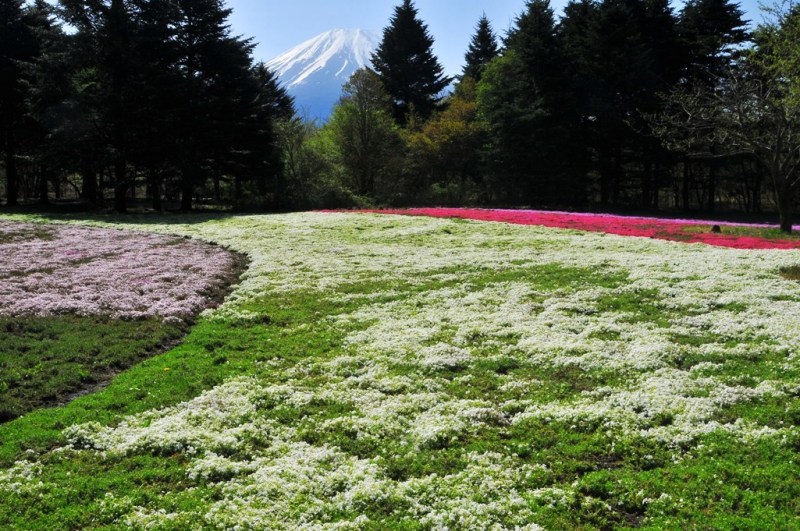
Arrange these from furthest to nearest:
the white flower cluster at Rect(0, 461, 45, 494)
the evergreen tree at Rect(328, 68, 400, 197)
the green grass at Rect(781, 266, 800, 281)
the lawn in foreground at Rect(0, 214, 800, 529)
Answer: the evergreen tree at Rect(328, 68, 400, 197) → the green grass at Rect(781, 266, 800, 281) → the white flower cluster at Rect(0, 461, 45, 494) → the lawn in foreground at Rect(0, 214, 800, 529)

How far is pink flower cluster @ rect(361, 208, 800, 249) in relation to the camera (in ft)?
95.0

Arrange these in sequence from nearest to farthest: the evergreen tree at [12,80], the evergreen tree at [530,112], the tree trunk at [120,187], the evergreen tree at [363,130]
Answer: the tree trunk at [120,187] → the evergreen tree at [12,80] → the evergreen tree at [530,112] → the evergreen tree at [363,130]

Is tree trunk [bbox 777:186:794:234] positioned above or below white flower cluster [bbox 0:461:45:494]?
above

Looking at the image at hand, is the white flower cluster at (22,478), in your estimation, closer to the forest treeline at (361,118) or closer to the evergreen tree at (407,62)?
the forest treeline at (361,118)

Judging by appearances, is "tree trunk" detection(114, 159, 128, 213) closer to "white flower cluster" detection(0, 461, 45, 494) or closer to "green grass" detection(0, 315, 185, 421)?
"green grass" detection(0, 315, 185, 421)

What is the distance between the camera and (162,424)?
33.5ft

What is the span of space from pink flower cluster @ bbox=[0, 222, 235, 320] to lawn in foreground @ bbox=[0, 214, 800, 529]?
3003 millimetres

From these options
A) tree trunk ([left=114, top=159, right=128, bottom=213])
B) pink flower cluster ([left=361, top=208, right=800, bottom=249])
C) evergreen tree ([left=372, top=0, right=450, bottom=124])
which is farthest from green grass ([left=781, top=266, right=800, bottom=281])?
evergreen tree ([left=372, top=0, right=450, bottom=124])

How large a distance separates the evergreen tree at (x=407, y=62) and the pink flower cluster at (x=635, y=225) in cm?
3825

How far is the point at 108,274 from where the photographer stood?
24.2m

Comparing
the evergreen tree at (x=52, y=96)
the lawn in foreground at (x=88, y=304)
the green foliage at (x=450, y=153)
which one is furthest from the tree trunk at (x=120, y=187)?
the green foliage at (x=450, y=153)

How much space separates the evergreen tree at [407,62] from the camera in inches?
3238

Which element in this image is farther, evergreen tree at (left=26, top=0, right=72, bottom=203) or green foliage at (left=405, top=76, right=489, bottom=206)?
green foliage at (left=405, top=76, right=489, bottom=206)

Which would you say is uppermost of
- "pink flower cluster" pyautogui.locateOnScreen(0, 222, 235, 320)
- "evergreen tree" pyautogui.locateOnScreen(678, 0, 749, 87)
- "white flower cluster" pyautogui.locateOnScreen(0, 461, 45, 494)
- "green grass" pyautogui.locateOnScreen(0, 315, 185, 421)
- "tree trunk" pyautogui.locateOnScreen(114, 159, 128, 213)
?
"evergreen tree" pyautogui.locateOnScreen(678, 0, 749, 87)
